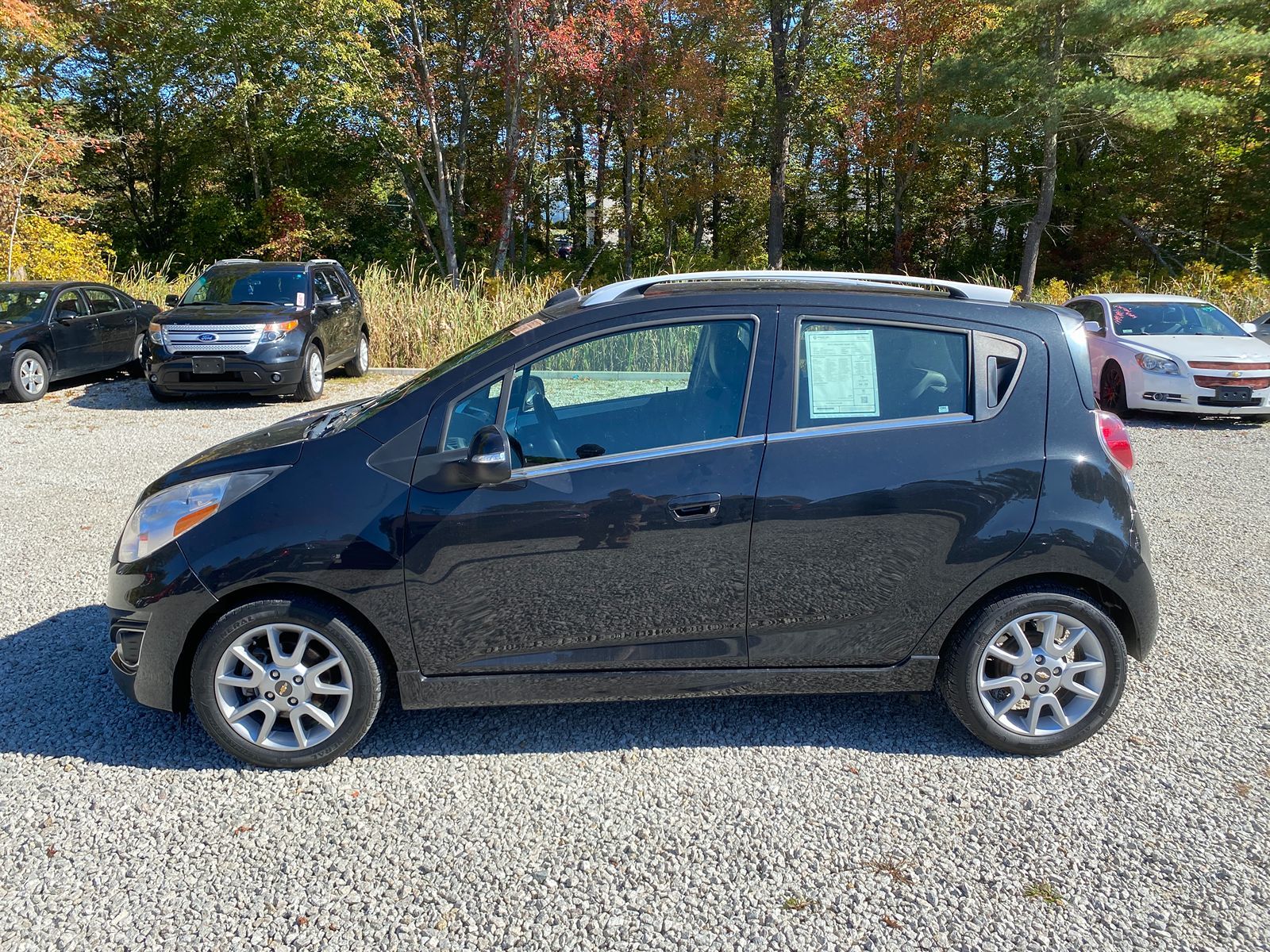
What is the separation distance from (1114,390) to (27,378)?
1377 centimetres

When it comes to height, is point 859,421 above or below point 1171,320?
below

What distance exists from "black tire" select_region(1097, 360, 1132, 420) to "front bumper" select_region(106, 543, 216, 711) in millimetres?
10628

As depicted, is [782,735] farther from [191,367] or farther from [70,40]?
[70,40]

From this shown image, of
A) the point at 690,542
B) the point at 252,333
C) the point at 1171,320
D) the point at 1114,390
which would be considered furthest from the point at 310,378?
the point at 1171,320

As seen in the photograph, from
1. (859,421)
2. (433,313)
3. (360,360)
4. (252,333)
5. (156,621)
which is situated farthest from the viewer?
(433,313)

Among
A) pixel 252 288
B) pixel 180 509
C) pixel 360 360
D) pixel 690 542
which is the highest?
pixel 252 288

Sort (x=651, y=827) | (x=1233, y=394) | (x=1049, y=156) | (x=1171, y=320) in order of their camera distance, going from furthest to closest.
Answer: (x=1049, y=156), (x=1171, y=320), (x=1233, y=394), (x=651, y=827)

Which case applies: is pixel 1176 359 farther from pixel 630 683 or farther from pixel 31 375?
pixel 31 375

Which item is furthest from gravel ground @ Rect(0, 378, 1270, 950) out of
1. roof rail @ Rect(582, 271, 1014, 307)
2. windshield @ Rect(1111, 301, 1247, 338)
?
windshield @ Rect(1111, 301, 1247, 338)

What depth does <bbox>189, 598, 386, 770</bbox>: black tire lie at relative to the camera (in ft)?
10.5

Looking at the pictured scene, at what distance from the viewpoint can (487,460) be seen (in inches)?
123

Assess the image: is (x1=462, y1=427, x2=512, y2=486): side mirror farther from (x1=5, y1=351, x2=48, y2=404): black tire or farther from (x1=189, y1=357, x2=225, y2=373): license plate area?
(x1=5, y1=351, x2=48, y2=404): black tire

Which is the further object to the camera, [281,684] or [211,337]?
[211,337]

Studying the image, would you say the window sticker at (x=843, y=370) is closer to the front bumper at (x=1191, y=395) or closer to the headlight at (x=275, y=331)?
the front bumper at (x=1191, y=395)
